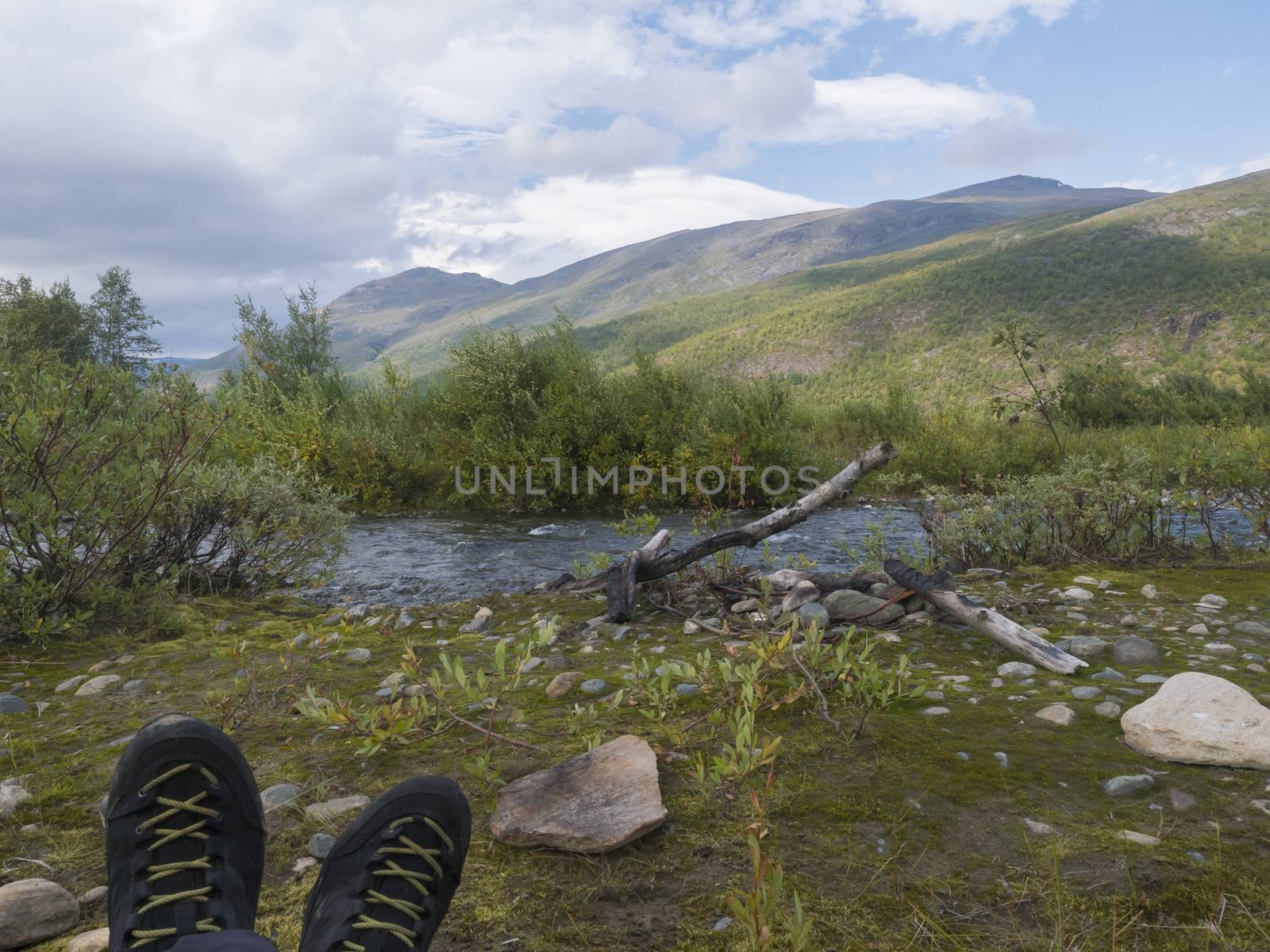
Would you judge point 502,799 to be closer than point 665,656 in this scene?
Yes

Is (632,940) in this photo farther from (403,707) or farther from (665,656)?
(665,656)

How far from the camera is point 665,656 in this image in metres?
4.49

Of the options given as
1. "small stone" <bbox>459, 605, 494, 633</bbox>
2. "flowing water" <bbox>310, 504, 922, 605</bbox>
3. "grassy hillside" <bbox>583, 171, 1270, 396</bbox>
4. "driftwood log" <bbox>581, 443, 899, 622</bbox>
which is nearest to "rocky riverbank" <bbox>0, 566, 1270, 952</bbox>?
"small stone" <bbox>459, 605, 494, 633</bbox>

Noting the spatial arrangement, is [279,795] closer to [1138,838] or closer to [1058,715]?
[1138,838]

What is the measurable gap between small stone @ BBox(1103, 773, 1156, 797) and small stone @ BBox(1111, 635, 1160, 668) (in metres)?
1.67

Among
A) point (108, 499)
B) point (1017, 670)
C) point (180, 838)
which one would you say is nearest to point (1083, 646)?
point (1017, 670)

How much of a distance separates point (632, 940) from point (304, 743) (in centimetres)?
202

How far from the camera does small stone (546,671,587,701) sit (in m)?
3.73

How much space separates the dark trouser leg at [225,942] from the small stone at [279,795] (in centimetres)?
80

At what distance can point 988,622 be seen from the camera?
4.39 metres

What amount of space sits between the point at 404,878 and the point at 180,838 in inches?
30.3

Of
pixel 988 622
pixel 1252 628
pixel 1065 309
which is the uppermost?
pixel 1065 309

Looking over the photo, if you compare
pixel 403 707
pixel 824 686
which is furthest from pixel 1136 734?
pixel 403 707

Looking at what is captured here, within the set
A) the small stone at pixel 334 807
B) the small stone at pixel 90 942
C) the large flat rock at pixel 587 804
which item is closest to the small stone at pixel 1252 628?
the large flat rock at pixel 587 804
